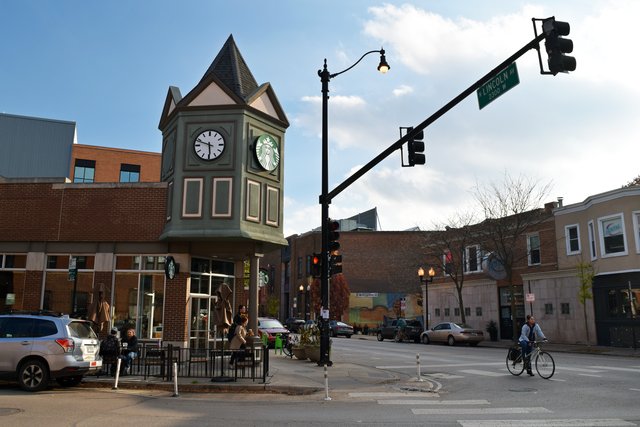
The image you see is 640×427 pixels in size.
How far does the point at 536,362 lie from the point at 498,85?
7.89 meters

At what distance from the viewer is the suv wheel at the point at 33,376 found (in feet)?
41.1

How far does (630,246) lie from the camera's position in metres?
29.4

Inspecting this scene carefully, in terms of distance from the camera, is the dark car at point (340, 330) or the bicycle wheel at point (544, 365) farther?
the dark car at point (340, 330)

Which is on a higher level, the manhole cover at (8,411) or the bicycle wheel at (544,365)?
the bicycle wheel at (544,365)

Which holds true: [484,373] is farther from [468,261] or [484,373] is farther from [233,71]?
[468,261]

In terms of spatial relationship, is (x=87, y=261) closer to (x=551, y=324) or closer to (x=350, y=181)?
Answer: (x=350, y=181)

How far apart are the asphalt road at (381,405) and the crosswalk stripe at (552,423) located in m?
0.02

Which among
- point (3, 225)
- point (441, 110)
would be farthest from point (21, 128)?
point (441, 110)

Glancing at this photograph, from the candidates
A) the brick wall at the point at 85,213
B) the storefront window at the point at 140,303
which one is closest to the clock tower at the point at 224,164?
the brick wall at the point at 85,213

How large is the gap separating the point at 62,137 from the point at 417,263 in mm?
36236

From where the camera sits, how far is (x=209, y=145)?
19.3 m

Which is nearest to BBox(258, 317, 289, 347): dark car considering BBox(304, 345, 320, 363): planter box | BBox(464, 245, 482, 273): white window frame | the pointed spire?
BBox(304, 345, 320, 363): planter box

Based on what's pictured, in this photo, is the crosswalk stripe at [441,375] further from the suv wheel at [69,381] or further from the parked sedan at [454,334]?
the parked sedan at [454,334]

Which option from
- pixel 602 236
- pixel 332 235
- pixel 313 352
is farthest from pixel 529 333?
pixel 602 236
